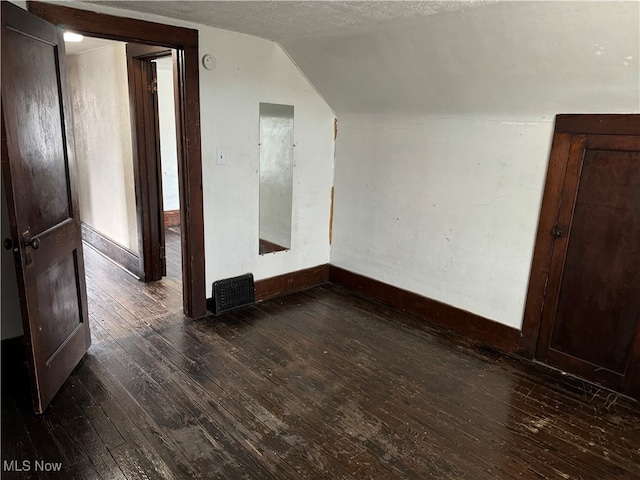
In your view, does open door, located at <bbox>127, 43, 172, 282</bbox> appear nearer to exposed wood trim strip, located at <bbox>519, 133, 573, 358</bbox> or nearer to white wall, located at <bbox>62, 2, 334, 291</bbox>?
→ white wall, located at <bbox>62, 2, 334, 291</bbox>

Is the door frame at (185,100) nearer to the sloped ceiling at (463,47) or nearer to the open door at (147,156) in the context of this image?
the sloped ceiling at (463,47)

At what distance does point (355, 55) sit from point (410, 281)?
1.83 m

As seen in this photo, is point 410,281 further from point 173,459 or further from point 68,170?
point 68,170

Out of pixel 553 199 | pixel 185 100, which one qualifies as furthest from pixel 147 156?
pixel 553 199

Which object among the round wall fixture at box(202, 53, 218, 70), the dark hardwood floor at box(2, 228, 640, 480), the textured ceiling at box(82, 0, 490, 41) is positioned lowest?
the dark hardwood floor at box(2, 228, 640, 480)

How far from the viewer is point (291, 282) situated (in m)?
4.03

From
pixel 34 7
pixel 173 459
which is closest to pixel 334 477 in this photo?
pixel 173 459

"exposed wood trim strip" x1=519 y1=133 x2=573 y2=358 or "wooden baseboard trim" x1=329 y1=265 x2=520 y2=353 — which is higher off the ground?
"exposed wood trim strip" x1=519 y1=133 x2=573 y2=358

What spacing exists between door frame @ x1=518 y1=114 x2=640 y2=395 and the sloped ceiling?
3.1 inches

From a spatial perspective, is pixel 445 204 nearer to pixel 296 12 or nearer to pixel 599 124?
pixel 599 124

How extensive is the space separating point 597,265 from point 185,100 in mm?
2891

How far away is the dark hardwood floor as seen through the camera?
1.96 metres

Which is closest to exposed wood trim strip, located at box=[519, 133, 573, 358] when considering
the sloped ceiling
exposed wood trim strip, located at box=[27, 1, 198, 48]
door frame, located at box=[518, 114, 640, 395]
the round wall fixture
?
door frame, located at box=[518, 114, 640, 395]

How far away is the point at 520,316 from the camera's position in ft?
9.85
